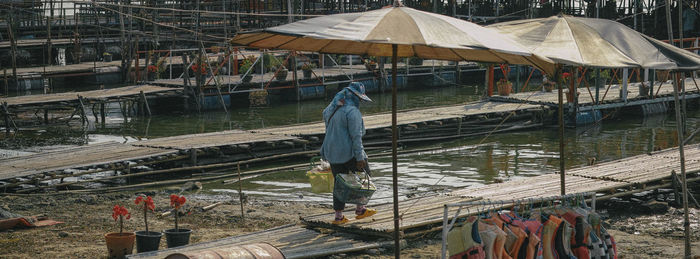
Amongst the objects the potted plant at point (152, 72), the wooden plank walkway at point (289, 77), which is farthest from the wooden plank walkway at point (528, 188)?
the potted plant at point (152, 72)

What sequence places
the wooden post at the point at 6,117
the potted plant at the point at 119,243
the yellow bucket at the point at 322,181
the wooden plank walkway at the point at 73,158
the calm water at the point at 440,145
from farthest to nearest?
1. the wooden post at the point at 6,117
2. the calm water at the point at 440,145
3. the wooden plank walkway at the point at 73,158
4. the yellow bucket at the point at 322,181
5. the potted plant at the point at 119,243

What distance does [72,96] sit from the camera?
2631cm

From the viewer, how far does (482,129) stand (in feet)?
73.5

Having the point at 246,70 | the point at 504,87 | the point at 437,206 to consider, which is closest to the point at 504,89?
the point at 504,87

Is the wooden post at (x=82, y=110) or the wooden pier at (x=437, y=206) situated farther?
the wooden post at (x=82, y=110)

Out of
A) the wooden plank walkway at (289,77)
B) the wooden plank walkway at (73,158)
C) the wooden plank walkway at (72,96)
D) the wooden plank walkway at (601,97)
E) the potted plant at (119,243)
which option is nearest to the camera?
the potted plant at (119,243)

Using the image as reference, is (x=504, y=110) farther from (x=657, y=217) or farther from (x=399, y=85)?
(x=399, y=85)

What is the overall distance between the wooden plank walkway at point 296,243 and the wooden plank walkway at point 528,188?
262 millimetres

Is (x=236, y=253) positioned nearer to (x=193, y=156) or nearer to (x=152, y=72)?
(x=193, y=156)

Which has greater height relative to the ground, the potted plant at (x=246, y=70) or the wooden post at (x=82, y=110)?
the potted plant at (x=246, y=70)

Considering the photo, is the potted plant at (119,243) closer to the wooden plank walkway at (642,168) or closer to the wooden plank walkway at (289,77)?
the wooden plank walkway at (642,168)

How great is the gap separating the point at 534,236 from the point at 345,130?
10.5 ft

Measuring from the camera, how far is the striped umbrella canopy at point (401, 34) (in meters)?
6.68

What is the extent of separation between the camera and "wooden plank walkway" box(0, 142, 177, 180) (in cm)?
1482
